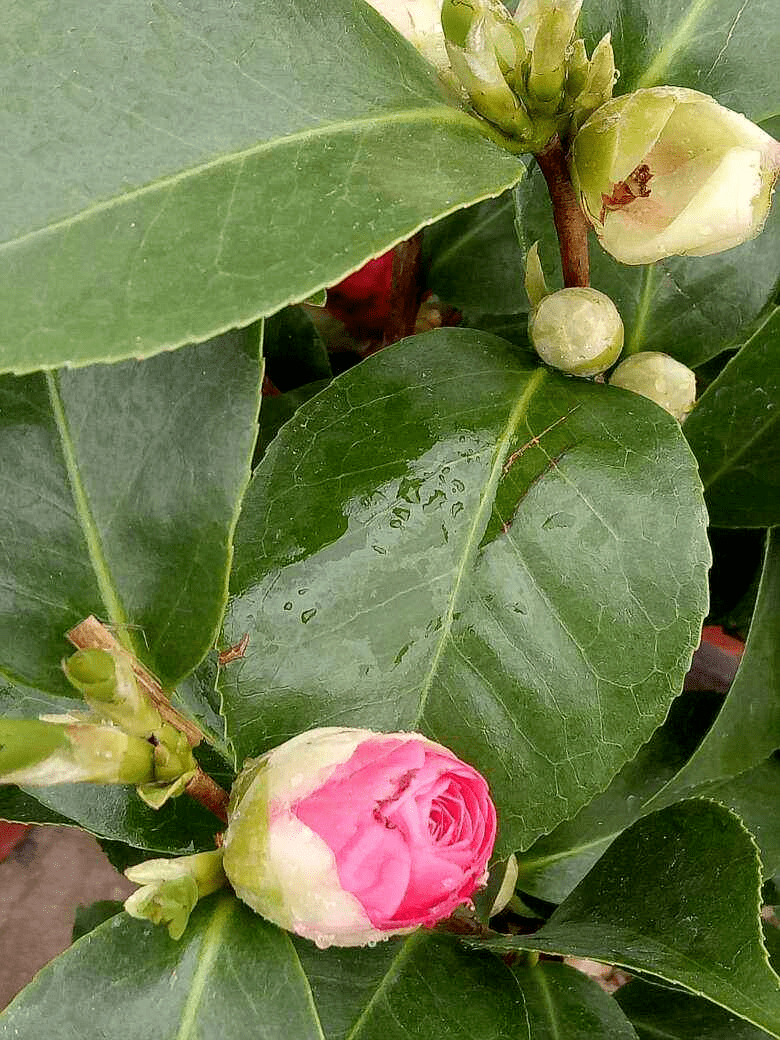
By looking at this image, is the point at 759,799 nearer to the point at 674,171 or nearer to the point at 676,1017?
the point at 676,1017

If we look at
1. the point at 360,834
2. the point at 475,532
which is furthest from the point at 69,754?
the point at 475,532

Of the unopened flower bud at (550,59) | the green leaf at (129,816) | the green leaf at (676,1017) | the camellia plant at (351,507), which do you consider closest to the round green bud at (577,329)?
the camellia plant at (351,507)

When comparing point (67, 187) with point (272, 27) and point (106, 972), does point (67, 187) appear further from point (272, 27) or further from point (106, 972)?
point (106, 972)

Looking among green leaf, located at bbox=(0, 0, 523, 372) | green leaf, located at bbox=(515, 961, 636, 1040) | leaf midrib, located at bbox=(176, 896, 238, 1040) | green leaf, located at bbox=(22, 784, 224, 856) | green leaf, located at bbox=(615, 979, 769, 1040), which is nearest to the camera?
green leaf, located at bbox=(0, 0, 523, 372)

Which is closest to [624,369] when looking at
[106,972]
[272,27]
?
[272,27]

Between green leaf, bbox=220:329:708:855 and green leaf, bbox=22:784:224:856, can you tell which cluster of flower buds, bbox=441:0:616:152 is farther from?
green leaf, bbox=22:784:224:856

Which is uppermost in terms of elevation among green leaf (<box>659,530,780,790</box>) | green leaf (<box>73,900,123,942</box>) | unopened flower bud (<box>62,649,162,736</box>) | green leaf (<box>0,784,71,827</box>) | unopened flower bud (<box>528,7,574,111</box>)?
unopened flower bud (<box>528,7,574,111</box>)

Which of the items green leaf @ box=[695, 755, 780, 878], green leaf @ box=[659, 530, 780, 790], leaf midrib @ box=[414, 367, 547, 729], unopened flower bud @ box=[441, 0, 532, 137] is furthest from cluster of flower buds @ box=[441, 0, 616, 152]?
green leaf @ box=[695, 755, 780, 878]

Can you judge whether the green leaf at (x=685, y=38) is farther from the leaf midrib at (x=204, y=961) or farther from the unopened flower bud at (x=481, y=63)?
the leaf midrib at (x=204, y=961)
